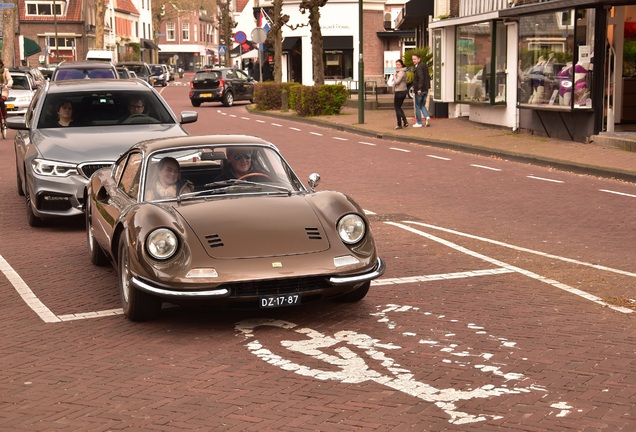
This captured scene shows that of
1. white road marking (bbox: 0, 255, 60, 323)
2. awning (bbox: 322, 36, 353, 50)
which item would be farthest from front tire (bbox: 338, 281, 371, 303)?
awning (bbox: 322, 36, 353, 50)

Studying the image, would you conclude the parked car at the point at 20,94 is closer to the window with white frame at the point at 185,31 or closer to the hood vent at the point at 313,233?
the hood vent at the point at 313,233

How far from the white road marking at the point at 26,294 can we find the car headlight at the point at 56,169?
166 centimetres

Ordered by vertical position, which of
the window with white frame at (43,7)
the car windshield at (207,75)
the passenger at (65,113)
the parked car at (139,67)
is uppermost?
the window with white frame at (43,7)

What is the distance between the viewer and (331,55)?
60625 millimetres

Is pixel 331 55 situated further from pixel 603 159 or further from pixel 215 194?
pixel 215 194

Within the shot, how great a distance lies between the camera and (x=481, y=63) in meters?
28.8

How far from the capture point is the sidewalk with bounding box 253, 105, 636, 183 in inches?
714

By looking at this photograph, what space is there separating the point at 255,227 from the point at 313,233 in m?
0.42

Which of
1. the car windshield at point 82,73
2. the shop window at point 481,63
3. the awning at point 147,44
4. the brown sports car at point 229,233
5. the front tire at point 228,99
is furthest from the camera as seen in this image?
the awning at point 147,44

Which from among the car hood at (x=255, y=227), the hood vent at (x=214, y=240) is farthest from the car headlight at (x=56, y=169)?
the hood vent at (x=214, y=240)

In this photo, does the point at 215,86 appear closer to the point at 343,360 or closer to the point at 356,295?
the point at 356,295

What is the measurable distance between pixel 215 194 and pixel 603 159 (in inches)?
486

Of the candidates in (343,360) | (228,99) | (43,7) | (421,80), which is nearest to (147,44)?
(43,7)

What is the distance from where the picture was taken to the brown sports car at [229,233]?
705 centimetres
